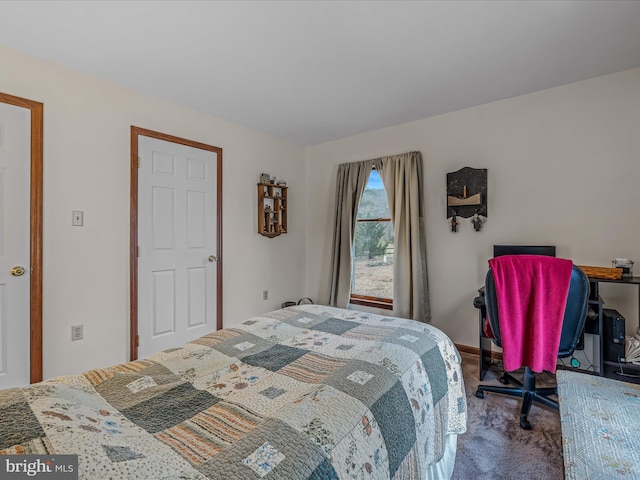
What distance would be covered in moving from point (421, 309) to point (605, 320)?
4.74 ft

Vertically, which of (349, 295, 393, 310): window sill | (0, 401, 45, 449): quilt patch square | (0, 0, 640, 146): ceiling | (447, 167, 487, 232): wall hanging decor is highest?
(0, 0, 640, 146): ceiling

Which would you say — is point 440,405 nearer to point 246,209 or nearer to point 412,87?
point 412,87

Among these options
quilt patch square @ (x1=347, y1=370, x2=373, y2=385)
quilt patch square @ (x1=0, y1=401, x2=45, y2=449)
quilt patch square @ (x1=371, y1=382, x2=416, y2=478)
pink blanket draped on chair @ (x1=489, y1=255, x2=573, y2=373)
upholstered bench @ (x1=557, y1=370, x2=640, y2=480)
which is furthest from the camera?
pink blanket draped on chair @ (x1=489, y1=255, x2=573, y2=373)

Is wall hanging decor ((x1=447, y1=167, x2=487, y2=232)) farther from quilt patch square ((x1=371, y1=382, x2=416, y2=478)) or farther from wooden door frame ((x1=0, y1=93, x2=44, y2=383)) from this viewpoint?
wooden door frame ((x1=0, y1=93, x2=44, y2=383))

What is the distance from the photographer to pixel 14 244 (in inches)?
83.3

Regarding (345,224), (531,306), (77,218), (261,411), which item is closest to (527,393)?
(531,306)

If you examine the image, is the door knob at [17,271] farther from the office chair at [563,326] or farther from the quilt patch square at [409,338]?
the office chair at [563,326]

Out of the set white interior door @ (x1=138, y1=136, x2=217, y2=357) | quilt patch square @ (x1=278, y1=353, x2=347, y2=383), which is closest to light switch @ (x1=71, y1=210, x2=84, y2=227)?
white interior door @ (x1=138, y1=136, x2=217, y2=357)

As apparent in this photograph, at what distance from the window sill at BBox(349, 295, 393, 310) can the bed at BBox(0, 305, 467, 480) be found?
7.00 ft

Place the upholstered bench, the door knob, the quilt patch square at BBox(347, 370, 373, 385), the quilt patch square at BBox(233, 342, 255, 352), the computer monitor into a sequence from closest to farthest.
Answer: the upholstered bench
the quilt patch square at BBox(347, 370, 373, 385)
the quilt patch square at BBox(233, 342, 255, 352)
the door knob
the computer monitor

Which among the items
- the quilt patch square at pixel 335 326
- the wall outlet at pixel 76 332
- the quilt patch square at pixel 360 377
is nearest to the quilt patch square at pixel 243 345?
the quilt patch square at pixel 335 326

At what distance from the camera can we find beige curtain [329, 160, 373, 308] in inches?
150

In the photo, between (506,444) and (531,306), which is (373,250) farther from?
(506,444)

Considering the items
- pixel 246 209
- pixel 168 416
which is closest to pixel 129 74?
pixel 246 209
